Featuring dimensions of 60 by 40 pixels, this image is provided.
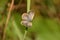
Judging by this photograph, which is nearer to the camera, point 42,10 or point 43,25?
point 43,25

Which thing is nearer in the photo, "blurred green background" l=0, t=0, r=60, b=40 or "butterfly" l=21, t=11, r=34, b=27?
"butterfly" l=21, t=11, r=34, b=27

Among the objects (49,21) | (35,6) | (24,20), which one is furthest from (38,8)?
(24,20)

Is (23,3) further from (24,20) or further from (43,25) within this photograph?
(24,20)

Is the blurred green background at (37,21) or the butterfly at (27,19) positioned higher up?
the butterfly at (27,19)

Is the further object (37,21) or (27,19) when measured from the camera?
(37,21)

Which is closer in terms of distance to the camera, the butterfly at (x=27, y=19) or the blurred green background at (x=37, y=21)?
the butterfly at (x=27, y=19)

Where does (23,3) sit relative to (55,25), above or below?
above

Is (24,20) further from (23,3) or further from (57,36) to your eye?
(23,3)

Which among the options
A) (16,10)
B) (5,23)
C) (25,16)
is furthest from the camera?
(16,10)

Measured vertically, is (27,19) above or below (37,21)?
above

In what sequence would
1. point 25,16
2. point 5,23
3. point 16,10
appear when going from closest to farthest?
1. point 25,16
2. point 5,23
3. point 16,10

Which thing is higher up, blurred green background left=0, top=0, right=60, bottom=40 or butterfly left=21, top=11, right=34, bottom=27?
butterfly left=21, top=11, right=34, bottom=27
